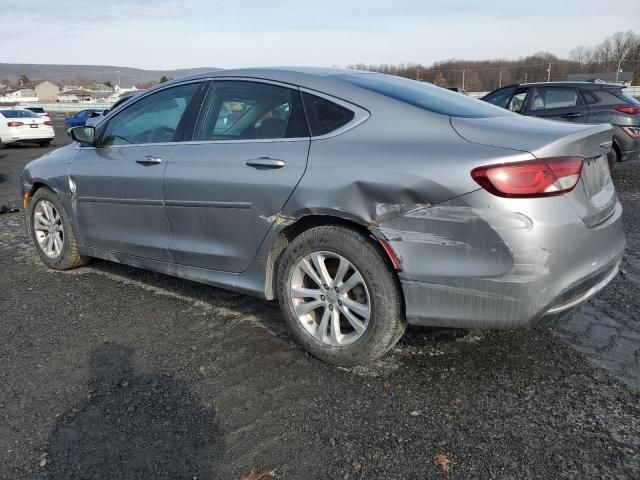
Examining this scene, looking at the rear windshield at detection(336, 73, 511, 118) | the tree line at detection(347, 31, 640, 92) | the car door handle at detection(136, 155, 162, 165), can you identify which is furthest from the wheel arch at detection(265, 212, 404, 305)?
the tree line at detection(347, 31, 640, 92)

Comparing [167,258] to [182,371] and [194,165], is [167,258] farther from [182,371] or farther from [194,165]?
[182,371]

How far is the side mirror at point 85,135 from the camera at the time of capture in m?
4.37

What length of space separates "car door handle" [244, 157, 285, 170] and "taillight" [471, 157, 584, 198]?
1.12m

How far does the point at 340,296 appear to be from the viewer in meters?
2.99

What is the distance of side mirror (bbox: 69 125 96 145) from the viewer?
4.37 m

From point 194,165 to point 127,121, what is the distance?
111cm

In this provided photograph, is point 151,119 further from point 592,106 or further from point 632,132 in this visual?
point 632,132

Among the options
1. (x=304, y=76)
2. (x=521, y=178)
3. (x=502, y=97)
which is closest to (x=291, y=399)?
(x=521, y=178)

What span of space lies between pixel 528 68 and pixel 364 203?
92.8m

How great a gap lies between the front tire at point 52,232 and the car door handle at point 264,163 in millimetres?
2281

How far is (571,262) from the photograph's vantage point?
257cm

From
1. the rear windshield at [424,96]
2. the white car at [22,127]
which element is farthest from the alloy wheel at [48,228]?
the white car at [22,127]

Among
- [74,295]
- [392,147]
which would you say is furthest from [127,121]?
[392,147]

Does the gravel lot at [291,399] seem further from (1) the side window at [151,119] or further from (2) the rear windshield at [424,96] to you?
(2) the rear windshield at [424,96]
